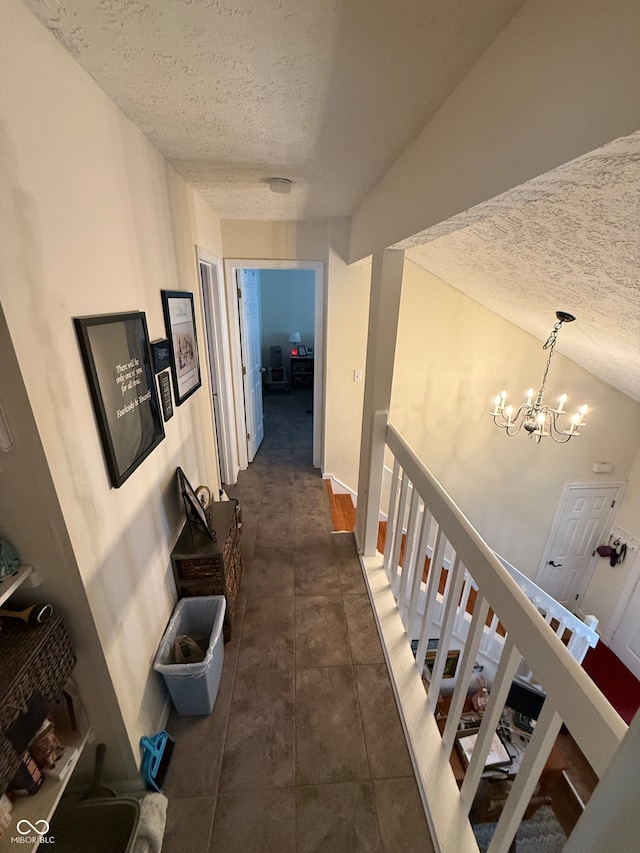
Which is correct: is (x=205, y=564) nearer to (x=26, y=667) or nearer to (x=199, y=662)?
(x=199, y=662)

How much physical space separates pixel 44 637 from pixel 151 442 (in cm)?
71

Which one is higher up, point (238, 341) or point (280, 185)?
point (280, 185)

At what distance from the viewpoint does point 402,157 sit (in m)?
1.46

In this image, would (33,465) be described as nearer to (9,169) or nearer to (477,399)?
(9,169)

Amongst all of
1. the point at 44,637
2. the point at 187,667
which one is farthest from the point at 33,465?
the point at 187,667

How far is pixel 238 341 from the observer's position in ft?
10.6

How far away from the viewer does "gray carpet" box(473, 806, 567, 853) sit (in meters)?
2.12

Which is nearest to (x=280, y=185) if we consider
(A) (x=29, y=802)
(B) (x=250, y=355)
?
(B) (x=250, y=355)

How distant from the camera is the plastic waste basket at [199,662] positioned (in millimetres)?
1436

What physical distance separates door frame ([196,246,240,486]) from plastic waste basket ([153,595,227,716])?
4.62 feet

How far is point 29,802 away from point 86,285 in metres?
1.45

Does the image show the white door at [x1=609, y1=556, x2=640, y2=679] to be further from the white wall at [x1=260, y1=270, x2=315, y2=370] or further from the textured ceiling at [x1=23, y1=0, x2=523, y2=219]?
the white wall at [x1=260, y1=270, x2=315, y2=370]

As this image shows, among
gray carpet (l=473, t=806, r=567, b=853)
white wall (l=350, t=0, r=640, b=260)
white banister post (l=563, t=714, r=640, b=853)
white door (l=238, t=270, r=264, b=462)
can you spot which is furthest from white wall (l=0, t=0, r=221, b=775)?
gray carpet (l=473, t=806, r=567, b=853)

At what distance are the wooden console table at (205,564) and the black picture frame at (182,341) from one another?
0.72 m
